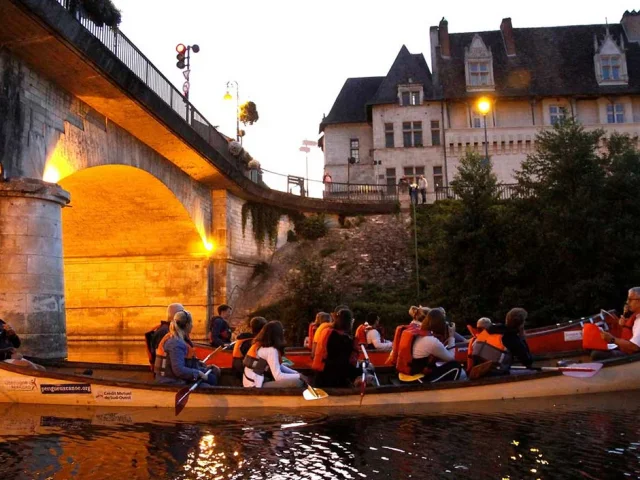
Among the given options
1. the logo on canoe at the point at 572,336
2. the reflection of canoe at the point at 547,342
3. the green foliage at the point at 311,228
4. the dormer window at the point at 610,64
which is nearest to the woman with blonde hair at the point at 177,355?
the reflection of canoe at the point at 547,342

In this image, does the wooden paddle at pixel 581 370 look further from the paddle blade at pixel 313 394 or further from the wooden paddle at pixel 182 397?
the wooden paddle at pixel 182 397

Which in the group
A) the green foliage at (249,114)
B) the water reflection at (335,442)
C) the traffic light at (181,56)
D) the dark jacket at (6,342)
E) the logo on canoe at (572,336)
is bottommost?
the water reflection at (335,442)

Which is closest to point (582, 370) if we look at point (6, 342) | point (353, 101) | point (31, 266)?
point (6, 342)

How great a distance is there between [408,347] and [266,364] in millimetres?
1955

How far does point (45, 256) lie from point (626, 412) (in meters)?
9.69

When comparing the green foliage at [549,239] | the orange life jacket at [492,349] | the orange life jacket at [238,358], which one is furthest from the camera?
the green foliage at [549,239]

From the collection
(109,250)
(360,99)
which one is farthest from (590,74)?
(109,250)

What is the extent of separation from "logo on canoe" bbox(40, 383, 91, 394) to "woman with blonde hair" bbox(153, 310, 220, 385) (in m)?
0.97

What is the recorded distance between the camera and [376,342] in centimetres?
1342

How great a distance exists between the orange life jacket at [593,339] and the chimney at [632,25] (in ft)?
131

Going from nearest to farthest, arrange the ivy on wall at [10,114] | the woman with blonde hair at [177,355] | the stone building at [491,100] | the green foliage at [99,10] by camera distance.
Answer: the woman with blonde hair at [177,355] → the ivy on wall at [10,114] → the green foliage at [99,10] → the stone building at [491,100]

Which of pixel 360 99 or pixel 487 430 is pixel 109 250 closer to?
pixel 487 430

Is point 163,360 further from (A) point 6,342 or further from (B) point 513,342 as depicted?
(B) point 513,342

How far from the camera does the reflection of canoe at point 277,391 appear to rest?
8539mm
